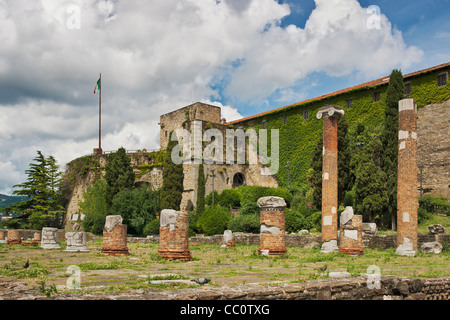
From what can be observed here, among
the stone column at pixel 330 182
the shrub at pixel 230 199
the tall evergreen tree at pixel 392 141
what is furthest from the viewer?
the shrub at pixel 230 199

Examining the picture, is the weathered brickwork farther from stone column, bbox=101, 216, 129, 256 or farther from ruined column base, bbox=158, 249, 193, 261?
stone column, bbox=101, 216, 129, 256

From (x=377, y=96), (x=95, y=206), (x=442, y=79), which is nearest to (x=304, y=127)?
(x=377, y=96)

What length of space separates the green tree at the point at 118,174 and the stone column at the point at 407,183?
2882cm

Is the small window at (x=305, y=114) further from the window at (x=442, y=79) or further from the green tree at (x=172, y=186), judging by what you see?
the green tree at (x=172, y=186)

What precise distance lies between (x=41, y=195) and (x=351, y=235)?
35.3 m

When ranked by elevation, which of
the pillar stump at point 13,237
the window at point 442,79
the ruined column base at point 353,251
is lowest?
the pillar stump at point 13,237

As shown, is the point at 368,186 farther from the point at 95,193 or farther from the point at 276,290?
the point at 95,193

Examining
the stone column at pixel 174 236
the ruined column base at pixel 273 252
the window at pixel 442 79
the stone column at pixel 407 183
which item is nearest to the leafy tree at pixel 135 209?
the ruined column base at pixel 273 252

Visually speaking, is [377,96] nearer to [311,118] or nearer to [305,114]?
[311,118]

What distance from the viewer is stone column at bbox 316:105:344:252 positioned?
16625 millimetres

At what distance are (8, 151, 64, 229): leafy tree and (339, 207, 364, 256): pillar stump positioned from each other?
107 feet

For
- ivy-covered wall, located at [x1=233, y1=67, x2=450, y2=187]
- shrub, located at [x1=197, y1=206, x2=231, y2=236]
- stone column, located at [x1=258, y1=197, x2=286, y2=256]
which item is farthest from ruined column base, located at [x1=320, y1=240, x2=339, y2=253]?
ivy-covered wall, located at [x1=233, y1=67, x2=450, y2=187]

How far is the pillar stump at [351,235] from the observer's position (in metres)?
14.8

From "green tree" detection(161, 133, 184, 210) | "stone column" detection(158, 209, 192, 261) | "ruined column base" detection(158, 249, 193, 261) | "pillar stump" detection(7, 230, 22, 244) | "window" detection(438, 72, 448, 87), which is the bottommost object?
"pillar stump" detection(7, 230, 22, 244)
